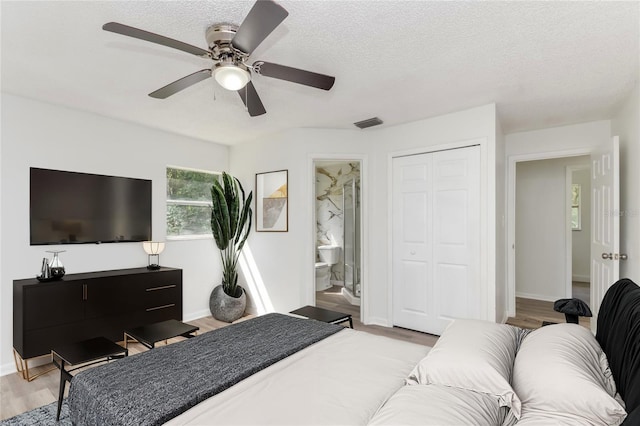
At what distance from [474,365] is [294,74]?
169 centimetres

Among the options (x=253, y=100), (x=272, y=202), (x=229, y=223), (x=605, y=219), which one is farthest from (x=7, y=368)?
(x=605, y=219)

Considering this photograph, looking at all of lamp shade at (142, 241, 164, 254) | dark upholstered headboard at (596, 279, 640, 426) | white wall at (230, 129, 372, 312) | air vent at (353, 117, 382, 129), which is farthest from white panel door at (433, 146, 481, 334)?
lamp shade at (142, 241, 164, 254)

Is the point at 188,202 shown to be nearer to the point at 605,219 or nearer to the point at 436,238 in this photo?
the point at 436,238

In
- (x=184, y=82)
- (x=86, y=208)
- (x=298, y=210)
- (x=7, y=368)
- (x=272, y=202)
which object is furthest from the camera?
(x=272, y=202)

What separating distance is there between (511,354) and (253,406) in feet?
3.95

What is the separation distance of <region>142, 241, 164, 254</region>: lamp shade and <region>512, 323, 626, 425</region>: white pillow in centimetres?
359

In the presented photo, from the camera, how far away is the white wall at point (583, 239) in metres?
6.53

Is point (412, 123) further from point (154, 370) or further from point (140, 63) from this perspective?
point (154, 370)

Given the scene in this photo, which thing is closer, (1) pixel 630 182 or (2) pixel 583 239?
(1) pixel 630 182

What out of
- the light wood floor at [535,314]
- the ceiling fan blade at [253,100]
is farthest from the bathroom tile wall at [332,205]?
the ceiling fan blade at [253,100]

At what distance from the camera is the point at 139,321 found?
135 inches

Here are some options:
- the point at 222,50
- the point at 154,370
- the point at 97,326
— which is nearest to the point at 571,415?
the point at 154,370

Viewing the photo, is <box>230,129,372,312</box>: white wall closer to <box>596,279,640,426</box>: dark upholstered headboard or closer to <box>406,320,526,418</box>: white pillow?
<box>406,320,526,418</box>: white pillow

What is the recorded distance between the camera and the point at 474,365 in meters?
1.31
